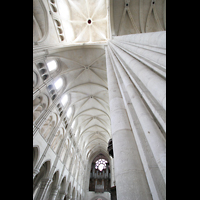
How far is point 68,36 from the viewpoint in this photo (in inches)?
456

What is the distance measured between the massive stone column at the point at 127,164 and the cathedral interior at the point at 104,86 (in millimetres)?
13

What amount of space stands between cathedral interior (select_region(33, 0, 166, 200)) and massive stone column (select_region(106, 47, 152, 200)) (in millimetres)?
13

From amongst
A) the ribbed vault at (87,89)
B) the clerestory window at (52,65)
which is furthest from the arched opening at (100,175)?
the clerestory window at (52,65)

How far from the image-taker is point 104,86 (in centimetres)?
1417

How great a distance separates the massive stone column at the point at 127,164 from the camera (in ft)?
5.49

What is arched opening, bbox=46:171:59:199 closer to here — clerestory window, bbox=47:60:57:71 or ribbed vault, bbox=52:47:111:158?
ribbed vault, bbox=52:47:111:158

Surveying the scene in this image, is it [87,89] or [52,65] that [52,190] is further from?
[52,65]

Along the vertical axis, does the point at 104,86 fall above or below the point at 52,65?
above

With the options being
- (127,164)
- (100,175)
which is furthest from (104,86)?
(100,175)

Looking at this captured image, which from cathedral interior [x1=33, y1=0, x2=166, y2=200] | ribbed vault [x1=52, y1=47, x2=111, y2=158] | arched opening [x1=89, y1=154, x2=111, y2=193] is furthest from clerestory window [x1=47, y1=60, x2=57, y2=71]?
arched opening [x1=89, y1=154, x2=111, y2=193]

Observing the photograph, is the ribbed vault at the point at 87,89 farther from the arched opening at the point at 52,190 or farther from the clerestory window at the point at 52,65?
the arched opening at the point at 52,190

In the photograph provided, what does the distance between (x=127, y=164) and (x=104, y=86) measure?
41.0 feet

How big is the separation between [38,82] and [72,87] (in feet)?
15.9
